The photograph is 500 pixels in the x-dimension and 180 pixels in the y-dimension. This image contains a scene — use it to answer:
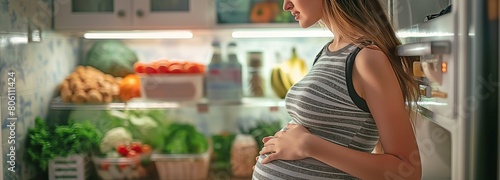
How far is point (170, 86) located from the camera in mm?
2248

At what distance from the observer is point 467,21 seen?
804 millimetres

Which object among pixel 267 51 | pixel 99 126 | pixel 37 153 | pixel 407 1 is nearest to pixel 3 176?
pixel 37 153

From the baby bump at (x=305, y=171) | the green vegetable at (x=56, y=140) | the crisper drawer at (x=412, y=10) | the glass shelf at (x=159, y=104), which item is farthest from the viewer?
the glass shelf at (x=159, y=104)

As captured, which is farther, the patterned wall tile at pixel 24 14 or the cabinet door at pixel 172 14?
the cabinet door at pixel 172 14

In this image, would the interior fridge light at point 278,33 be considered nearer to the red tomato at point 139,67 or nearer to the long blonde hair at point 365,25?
the red tomato at point 139,67

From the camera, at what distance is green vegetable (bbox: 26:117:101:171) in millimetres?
2109

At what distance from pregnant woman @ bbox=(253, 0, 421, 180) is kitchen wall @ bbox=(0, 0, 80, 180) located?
1186 mm

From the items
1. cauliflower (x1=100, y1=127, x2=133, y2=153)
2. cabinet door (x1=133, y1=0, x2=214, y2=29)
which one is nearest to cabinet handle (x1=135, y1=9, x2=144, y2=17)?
cabinet door (x1=133, y1=0, x2=214, y2=29)

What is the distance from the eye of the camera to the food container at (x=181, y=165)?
7.31 ft

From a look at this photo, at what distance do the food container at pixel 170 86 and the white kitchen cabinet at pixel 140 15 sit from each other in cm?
19

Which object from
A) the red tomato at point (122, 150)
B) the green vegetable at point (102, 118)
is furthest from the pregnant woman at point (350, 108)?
the green vegetable at point (102, 118)

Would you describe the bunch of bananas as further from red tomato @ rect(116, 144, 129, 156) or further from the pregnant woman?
the pregnant woman

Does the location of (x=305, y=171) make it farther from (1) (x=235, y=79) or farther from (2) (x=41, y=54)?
(2) (x=41, y=54)

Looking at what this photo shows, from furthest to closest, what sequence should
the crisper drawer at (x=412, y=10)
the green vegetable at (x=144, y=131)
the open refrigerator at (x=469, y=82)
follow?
the green vegetable at (x=144, y=131), the crisper drawer at (x=412, y=10), the open refrigerator at (x=469, y=82)
